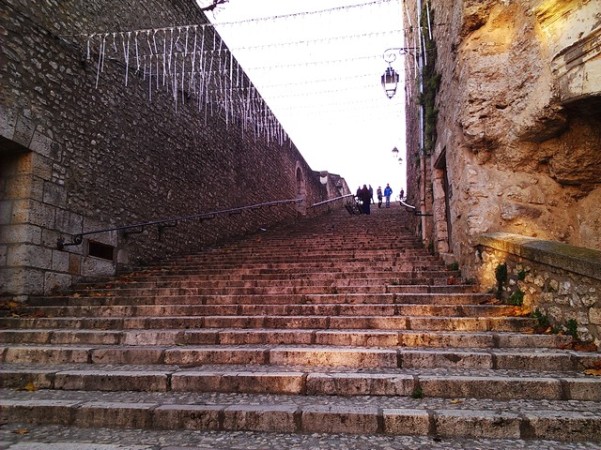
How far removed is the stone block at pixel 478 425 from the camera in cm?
276

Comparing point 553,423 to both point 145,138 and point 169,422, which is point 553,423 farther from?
point 145,138

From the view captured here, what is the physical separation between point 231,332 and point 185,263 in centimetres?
471

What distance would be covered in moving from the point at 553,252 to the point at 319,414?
2.79 m

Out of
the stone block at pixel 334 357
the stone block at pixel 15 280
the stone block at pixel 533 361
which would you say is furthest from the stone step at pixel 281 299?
the stone block at pixel 334 357

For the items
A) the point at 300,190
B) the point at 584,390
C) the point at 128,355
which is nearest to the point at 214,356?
the point at 128,355

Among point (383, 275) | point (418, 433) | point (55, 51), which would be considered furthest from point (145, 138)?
point (418, 433)

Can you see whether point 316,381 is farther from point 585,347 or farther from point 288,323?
point 585,347

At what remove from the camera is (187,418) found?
10.0 feet

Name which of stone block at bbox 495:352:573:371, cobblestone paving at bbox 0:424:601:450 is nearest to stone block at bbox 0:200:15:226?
cobblestone paving at bbox 0:424:601:450

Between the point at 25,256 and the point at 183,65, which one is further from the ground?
the point at 183,65

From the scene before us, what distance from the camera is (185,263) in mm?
8883

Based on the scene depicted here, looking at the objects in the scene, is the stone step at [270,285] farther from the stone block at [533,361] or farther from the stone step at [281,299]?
the stone block at [533,361]

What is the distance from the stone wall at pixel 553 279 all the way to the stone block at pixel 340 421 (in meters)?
2.25

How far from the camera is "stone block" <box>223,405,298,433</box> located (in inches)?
117
